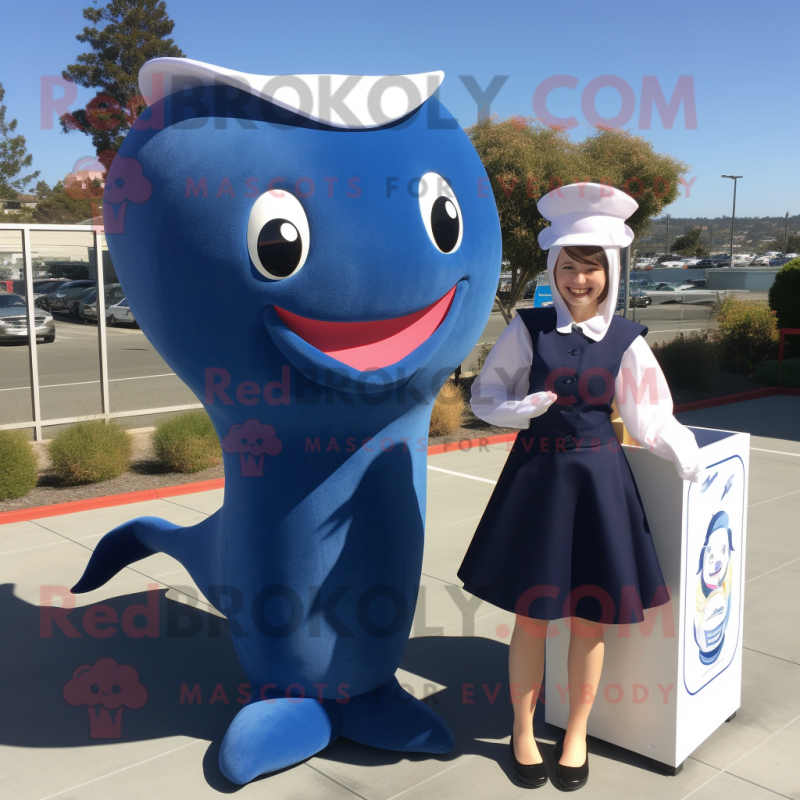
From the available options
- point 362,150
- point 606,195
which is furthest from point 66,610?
point 606,195

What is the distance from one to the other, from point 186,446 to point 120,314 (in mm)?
14594

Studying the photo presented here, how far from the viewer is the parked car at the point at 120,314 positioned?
2055 centimetres

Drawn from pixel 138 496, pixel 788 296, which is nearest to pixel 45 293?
pixel 138 496

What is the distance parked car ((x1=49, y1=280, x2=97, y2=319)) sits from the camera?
21.0m

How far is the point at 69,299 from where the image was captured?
22109 millimetres

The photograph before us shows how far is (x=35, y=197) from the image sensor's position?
67188mm

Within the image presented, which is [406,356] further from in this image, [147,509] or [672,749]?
[147,509]

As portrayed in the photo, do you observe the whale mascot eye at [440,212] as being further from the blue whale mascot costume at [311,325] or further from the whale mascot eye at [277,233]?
the whale mascot eye at [277,233]

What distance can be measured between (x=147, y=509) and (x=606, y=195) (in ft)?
17.9

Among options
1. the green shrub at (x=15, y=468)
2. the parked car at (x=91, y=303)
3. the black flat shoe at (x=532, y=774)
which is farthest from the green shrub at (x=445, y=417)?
the parked car at (x=91, y=303)

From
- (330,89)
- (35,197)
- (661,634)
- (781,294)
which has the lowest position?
(661,634)

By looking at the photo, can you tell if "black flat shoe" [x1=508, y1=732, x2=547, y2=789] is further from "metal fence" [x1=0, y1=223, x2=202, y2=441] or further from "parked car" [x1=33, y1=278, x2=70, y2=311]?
"parked car" [x1=33, y1=278, x2=70, y2=311]

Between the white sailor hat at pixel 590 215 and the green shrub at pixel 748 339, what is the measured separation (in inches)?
507

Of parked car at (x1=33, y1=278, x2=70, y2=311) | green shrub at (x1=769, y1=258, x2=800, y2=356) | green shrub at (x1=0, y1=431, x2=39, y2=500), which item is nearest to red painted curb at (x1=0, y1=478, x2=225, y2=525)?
green shrub at (x1=0, y1=431, x2=39, y2=500)
